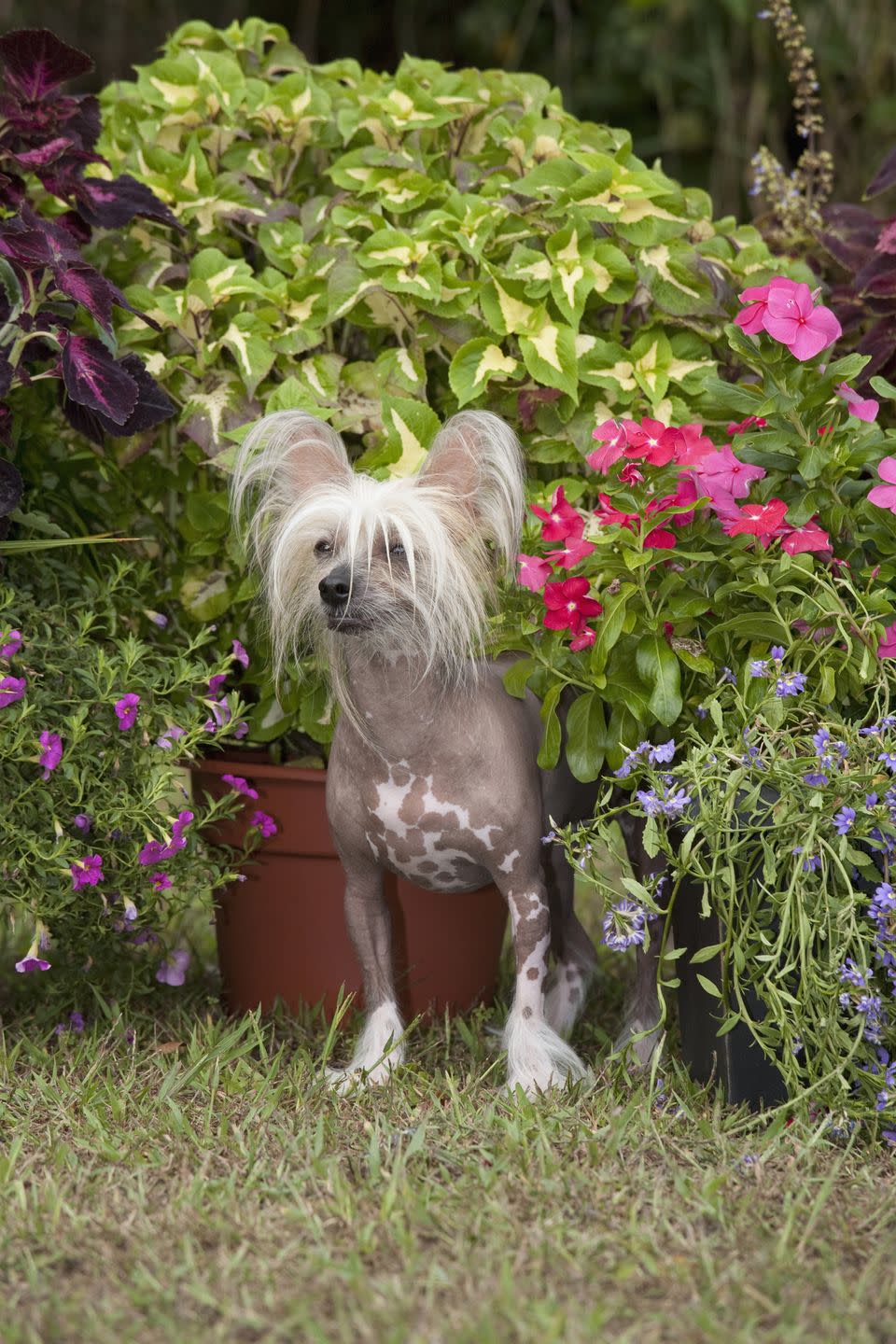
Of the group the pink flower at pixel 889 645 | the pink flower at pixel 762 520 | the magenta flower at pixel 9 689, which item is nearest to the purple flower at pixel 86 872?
the magenta flower at pixel 9 689

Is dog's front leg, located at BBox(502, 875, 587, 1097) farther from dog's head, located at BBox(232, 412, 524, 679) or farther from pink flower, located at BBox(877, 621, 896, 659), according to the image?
pink flower, located at BBox(877, 621, 896, 659)

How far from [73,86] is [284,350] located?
14.6 feet

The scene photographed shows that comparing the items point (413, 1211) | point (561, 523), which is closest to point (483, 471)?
point (561, 523)

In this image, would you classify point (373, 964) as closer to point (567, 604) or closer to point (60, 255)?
point (567, 604)

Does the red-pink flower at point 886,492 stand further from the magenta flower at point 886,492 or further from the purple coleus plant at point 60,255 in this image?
the purple coleus plant at point 60,255

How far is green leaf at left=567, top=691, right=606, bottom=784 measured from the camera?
2357mm


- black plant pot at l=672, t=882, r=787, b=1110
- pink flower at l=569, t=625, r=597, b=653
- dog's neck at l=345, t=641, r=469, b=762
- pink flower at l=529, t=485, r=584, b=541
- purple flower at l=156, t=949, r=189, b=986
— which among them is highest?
pink flower at l=529, t=485, r=584, b=541

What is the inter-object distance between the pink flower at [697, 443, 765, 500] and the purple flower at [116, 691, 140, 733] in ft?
3.21

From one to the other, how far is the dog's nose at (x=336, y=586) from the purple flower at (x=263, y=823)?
66 centimetres

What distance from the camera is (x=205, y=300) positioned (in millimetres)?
2723

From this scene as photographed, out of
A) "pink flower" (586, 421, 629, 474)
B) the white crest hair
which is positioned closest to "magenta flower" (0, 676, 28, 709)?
the white crest hair

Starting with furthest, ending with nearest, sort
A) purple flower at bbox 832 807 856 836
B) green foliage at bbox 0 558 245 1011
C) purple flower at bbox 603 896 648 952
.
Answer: green foliage at bbox 0 558 245 1011, purple flower at bbox 603 896 648 952, purple flower at bbox 832 807 856 836

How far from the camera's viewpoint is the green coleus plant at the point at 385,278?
2643 mm

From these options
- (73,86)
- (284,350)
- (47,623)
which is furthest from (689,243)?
(73,86)
